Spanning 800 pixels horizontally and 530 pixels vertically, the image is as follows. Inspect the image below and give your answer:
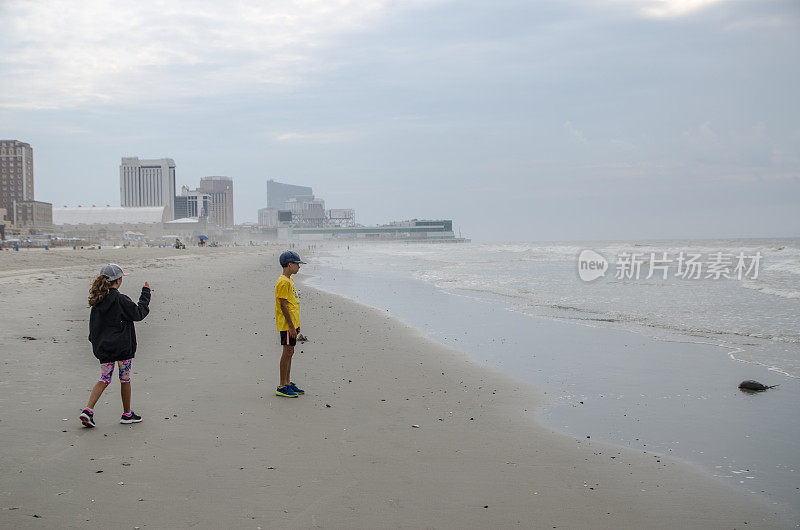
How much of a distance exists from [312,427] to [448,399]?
6.37 ft

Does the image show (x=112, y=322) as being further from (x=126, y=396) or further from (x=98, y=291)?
(x=126, y=396)

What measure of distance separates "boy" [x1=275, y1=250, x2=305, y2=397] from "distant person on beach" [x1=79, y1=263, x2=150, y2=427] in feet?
5.09

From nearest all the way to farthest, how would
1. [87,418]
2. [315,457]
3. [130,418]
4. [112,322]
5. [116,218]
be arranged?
[315,457]
[87,418]
[112,322]
[130,418]
[116,218]

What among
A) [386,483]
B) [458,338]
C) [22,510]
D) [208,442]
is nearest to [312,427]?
[208,442]

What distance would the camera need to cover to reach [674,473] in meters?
4.81

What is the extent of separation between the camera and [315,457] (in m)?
4.89

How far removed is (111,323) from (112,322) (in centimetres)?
1

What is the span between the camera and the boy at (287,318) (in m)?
6.71

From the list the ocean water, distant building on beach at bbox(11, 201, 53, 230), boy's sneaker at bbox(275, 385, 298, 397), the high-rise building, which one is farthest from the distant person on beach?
the high-rise building

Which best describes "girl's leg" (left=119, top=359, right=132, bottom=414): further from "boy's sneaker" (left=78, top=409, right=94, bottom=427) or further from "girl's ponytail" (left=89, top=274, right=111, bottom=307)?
"girl's ponytail" (left=89, top=274, right=111, bottom=307)

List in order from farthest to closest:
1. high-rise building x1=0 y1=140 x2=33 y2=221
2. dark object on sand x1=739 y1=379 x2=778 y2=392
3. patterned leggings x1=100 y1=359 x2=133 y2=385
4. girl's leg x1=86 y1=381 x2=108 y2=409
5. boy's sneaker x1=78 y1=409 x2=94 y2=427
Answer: high-rise building x1=0 y1=140 x2=33 y2=221 → dark object on sand x1=739 y1=379 x2=778 y2=392 → patterned leggings x1=100 y1=359 x2=133 y2=385 → girl's leg x1=86 y1=381 x2=108 y2=409 → boy's sneaker x1=78 y1=409 x2=94 y2=427

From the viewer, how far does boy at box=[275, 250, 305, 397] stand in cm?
671

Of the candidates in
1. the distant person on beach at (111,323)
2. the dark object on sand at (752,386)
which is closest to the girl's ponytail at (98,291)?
the distant person on beach at (111,323)

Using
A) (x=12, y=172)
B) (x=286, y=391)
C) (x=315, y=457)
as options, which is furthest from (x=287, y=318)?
(x=12, y=172)
